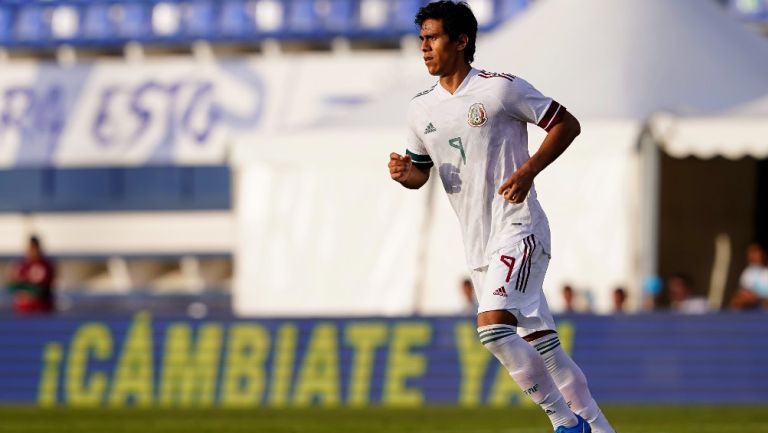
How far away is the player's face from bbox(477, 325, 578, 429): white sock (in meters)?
1.07

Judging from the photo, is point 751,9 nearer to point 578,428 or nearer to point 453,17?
point 453,17

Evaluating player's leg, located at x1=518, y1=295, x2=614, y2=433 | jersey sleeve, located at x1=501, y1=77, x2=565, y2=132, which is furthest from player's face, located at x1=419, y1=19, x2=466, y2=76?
player's leg, located at x1=518, y1=295, x2=614, y2=433

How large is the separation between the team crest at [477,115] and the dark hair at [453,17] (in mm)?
253

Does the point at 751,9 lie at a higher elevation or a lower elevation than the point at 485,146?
lower

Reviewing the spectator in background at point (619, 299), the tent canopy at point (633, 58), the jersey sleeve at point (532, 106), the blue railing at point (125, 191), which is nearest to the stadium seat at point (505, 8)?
the blue railing at point (125, 191)

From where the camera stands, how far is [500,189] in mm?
7621

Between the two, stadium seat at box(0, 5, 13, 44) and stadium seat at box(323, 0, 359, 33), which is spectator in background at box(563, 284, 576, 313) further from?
stadium seat at box(0, 5, 13, 44)

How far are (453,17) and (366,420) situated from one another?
6.37 metres

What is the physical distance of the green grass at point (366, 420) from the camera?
488 inches

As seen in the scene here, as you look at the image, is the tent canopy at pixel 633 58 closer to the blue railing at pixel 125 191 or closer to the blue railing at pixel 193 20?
the blue railing at pixel 193 20

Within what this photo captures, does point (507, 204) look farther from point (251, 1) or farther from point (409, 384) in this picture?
point (251, 1)

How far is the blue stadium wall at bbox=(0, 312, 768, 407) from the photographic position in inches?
614

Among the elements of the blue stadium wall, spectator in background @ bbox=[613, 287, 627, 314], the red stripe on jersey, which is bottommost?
the blue stadium wall

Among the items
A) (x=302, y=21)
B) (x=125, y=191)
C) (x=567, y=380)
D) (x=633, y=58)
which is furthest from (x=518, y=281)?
(x=125, y=191)
